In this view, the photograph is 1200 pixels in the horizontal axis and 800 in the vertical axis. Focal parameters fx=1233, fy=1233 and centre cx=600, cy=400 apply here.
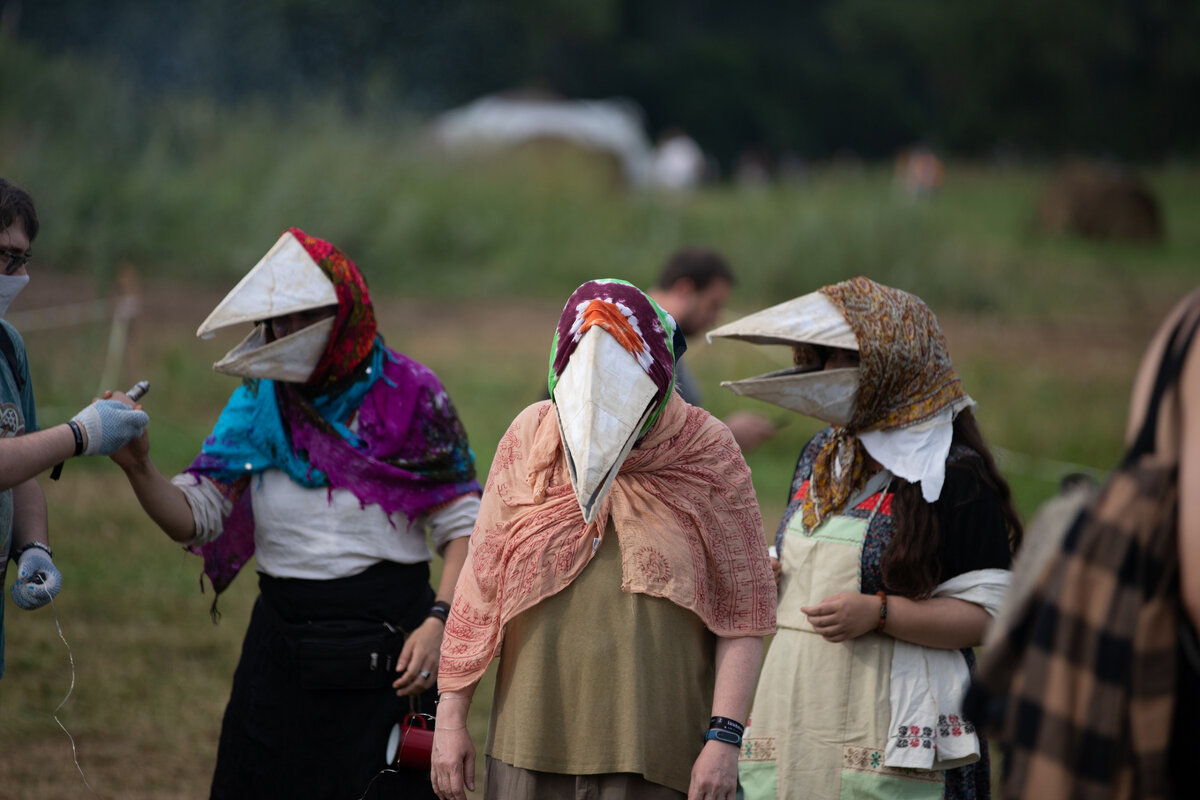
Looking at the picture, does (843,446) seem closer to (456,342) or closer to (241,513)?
(241,513)

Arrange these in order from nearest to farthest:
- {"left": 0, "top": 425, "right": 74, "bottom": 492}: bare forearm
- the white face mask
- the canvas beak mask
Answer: the canvas beak mask < {"left": 0, "top": 425, "right": 74, "bottom": 492}: bare forearm < the white face mask

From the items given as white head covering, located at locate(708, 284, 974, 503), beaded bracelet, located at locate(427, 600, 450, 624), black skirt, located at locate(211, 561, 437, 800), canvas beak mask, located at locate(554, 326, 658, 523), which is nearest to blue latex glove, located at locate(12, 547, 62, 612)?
black skirt, located at locate(211, 561, 437, 800)

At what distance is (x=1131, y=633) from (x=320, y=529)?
2.04m

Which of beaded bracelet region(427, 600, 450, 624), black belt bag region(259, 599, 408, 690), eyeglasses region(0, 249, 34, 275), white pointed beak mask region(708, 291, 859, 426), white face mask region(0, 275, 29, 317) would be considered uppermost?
eyeglasses region(0, 249, 34, 275)

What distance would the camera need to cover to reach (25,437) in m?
2.64

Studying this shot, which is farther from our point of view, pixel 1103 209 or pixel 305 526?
pixel 1103 209

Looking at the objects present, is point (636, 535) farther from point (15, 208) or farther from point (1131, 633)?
point (15, 208)

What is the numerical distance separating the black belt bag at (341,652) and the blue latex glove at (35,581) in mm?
576

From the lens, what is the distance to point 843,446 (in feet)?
9.98

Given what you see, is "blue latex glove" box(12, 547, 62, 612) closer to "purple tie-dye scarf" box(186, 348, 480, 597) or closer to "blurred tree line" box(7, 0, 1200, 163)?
"purple tie-dye scarf" box(186, 348, 480, 597)

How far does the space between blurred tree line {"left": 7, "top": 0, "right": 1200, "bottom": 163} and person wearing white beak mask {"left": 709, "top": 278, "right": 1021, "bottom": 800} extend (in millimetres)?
25247

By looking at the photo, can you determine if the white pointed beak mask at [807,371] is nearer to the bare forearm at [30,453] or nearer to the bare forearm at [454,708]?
the bare forearm at [454,708]

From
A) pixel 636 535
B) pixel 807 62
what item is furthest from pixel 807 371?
pixel 807 62

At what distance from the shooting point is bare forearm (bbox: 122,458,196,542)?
115 inches
